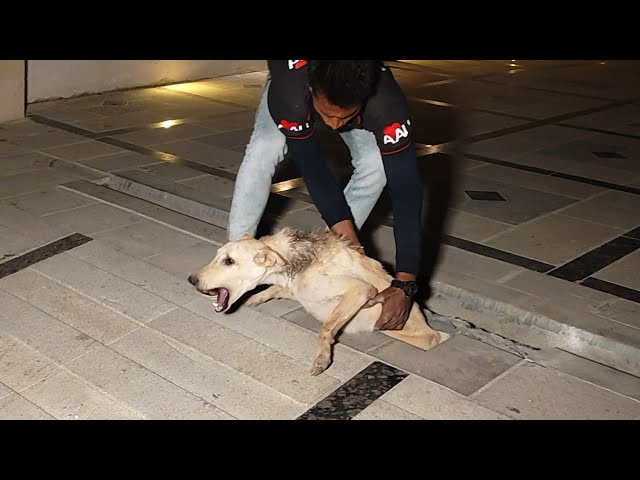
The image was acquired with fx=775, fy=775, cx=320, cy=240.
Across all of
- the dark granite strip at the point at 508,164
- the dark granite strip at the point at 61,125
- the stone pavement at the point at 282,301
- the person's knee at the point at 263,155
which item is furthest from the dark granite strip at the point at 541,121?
the person's knee at the point at 263,155

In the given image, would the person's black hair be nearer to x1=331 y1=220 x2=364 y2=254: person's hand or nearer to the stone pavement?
x1=331 y1=220 x2=364 y2=254: person's hand

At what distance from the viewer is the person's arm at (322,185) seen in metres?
3.51

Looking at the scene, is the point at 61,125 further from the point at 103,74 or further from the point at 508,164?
the point at 508,164

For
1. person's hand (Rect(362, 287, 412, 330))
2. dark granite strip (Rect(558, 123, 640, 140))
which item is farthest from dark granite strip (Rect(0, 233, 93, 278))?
dark granite strip (Rect(558, 123, 640, 140))

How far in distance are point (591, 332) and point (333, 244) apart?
1421 mm

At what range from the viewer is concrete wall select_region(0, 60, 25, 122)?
829 cm

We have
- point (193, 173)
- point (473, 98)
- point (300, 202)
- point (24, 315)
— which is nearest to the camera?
point (24, 315)

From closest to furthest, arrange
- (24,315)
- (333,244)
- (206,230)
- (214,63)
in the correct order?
(333,244)
(24,315)
(206,230)
(214,63)

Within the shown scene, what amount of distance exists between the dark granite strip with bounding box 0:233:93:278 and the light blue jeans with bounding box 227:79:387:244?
1238mm

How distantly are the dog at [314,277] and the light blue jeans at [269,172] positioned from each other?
459 mm

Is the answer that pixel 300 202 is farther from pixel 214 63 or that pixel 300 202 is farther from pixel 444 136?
pixel 214 63
